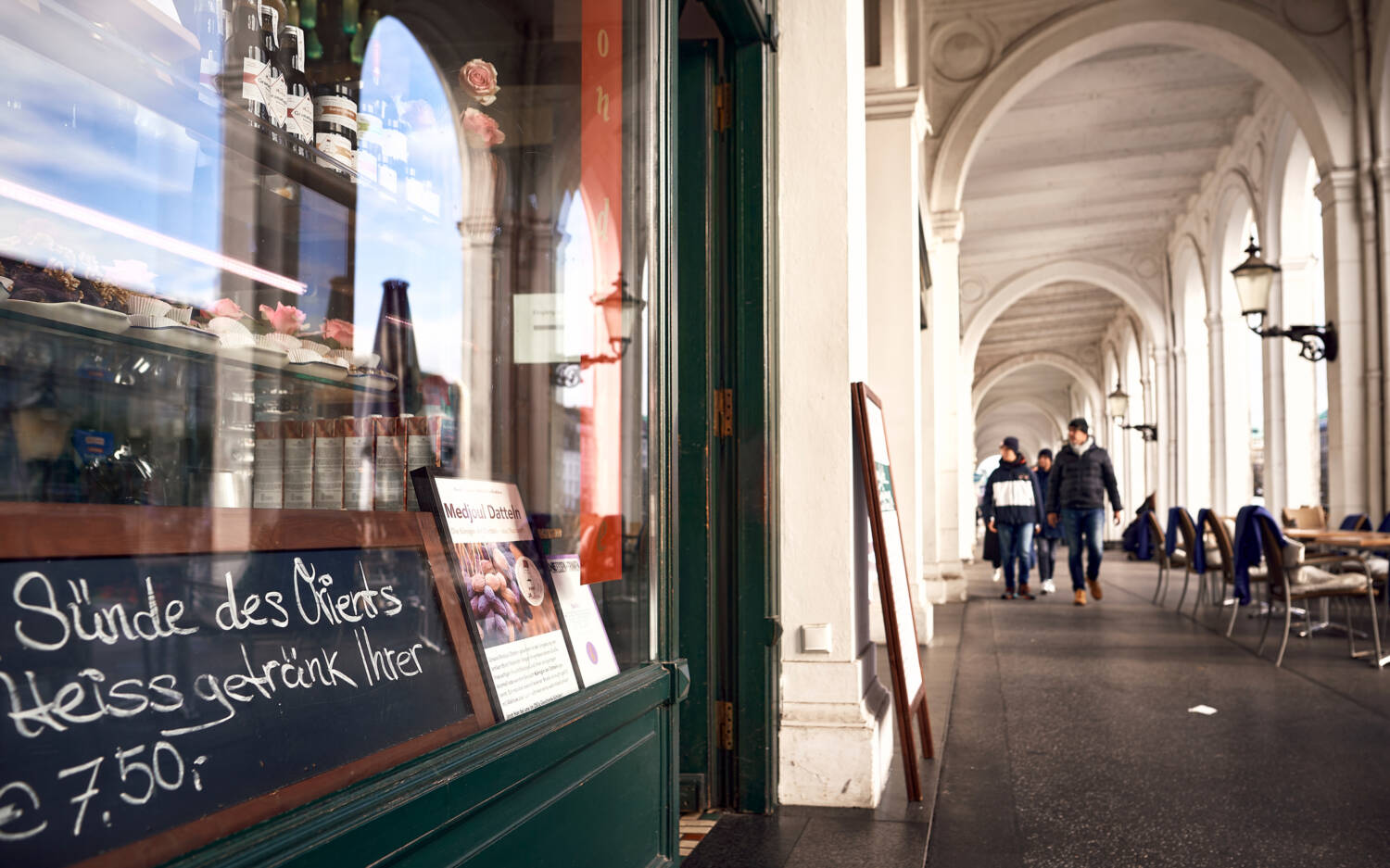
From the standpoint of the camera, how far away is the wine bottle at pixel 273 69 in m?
1.66

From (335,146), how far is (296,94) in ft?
0.37

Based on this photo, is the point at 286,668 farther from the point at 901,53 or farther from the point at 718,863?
the point at 901,53

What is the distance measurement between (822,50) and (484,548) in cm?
242

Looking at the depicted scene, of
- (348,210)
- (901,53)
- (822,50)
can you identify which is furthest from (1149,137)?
(348,210)

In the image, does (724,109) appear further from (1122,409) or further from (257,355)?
(1122,409)

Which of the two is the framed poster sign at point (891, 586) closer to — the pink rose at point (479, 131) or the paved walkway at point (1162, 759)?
the paved walkway at point (1162, 759)

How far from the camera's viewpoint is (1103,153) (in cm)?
1447

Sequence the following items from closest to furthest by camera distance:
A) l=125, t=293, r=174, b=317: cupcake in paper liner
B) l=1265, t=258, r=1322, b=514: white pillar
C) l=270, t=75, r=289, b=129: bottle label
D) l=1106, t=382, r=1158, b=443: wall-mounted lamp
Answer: l=125, t=293, r=174, b=317: cupcake in paper liner, l=270, t=75, r=289, b=129: bottle label, l=1265, t=258, r=1322, b=514: white pillar, l=1106, t=382, r=1158, b=443: wall-mounted lamp

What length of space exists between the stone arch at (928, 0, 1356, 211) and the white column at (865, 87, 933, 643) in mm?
3353

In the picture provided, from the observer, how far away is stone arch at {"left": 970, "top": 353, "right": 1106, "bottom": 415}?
27.9 meters

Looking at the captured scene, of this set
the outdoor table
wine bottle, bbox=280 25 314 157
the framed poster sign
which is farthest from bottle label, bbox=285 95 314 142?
the outdoor table

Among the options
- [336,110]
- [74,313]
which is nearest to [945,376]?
[336,110]

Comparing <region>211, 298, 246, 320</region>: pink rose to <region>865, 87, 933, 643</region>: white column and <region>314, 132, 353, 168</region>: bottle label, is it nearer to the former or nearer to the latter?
<region>314, 132, 353, 168</region>: bottle label

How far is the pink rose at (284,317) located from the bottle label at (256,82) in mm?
309
